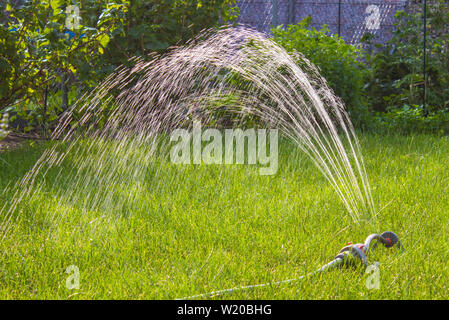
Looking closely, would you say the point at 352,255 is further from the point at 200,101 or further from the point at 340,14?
the point at 340,14

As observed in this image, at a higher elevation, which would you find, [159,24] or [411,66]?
[159,24]

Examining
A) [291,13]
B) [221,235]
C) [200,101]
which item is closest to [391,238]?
[221,235]

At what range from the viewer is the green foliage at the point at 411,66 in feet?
21.0

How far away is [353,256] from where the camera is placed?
7.40ft

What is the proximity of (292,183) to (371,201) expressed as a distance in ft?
1.90

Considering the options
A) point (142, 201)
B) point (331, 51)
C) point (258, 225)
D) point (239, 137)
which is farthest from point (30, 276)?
point (331, 51)

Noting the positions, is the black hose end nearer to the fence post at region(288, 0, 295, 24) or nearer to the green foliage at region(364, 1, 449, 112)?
the green foliage at region(364, 1, 449, 112)
